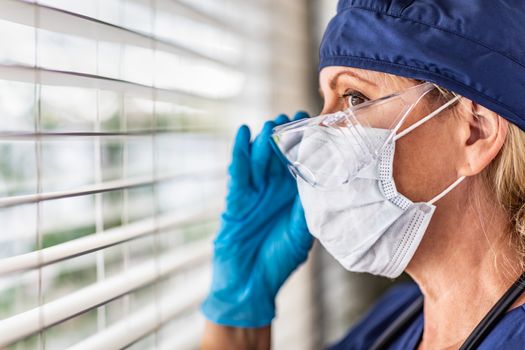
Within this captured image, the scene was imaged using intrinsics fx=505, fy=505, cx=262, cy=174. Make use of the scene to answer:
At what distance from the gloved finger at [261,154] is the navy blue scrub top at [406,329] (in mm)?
491

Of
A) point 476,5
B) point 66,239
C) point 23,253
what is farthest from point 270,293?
point 476,5

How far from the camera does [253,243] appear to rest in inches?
49.9

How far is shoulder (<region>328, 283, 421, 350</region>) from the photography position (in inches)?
52.2

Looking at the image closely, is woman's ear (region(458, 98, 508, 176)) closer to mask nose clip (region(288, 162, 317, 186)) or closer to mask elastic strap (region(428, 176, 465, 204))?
mask elastic strap (region(428, 176, 465, 204))

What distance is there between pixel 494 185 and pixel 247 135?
0.53 meters

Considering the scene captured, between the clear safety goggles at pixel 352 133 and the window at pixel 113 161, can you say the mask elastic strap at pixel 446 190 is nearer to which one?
the clear safety goggles at pixel 352 133

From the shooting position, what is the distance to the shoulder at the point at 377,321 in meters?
1.33

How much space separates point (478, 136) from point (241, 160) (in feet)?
1.68

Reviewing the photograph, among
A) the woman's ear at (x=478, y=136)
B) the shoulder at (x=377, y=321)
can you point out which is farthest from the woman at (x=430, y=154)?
the shoulder at (x=377, y=321)

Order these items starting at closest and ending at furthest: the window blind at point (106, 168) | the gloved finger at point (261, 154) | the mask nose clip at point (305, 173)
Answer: the window blind at point (106, 168)
the mask nose clip at point (305, 173)
the gloved finger at point (261, 154)

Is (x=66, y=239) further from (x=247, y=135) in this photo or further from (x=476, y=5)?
(x=476, y=5)

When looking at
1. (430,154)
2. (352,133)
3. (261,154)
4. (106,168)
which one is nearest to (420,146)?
(430,154)

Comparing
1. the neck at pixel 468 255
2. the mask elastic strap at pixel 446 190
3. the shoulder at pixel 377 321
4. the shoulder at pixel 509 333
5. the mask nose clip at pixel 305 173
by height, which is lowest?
the shoulder at pixel 377 321

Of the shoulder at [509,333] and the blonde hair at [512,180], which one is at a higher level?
the blonde hair at [512,180]
